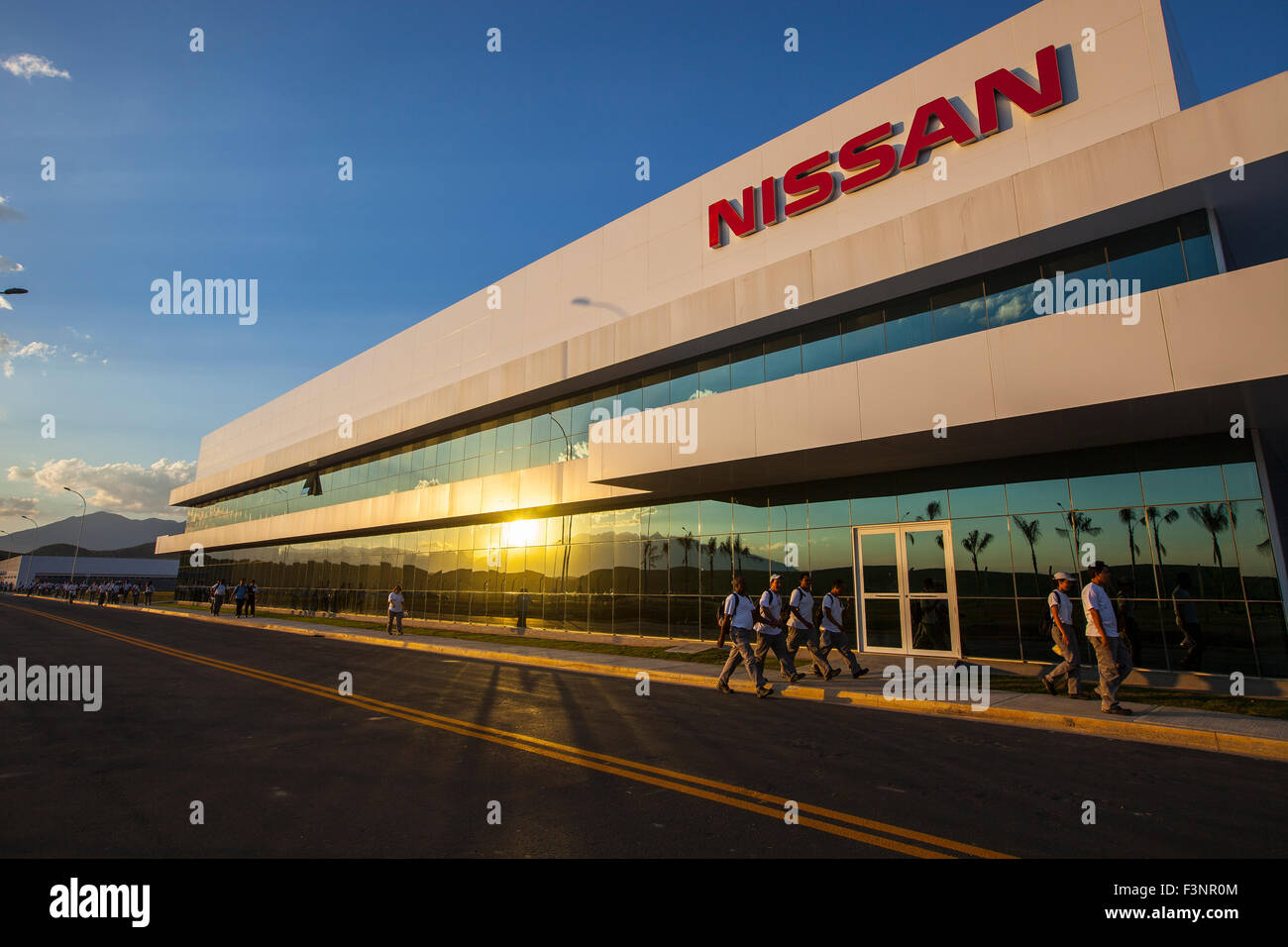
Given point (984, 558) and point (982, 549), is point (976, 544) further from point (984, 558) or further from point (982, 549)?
point (984, 558)

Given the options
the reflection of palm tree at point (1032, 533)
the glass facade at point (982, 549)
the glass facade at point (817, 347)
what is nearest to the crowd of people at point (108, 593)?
the glass facade at point (817, 347)

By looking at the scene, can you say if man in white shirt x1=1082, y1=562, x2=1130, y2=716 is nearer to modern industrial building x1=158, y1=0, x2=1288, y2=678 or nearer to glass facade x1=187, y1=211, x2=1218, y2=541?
modern industrial building x1=158, y1=0, x2=1288, y2=678

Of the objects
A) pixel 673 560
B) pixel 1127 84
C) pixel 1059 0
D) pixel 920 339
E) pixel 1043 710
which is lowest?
pixel 1043 710

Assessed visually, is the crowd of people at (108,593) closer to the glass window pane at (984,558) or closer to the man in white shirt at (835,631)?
the man in white shirt at (835,631)

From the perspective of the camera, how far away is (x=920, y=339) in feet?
48.3

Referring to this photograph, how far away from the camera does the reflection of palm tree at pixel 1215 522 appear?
1149cm

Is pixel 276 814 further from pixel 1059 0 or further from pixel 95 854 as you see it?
pixel 1059 0

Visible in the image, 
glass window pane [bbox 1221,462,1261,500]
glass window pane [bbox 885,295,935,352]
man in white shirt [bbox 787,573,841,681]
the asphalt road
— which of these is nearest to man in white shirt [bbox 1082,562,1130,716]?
the asphalt road

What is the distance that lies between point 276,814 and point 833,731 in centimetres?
614

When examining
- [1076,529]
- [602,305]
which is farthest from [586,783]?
[602,305]

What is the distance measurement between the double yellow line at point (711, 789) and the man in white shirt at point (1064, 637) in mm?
6569

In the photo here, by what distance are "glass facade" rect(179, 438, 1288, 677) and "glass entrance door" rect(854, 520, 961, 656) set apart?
0.27 meters

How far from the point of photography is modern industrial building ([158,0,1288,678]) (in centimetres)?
1088
